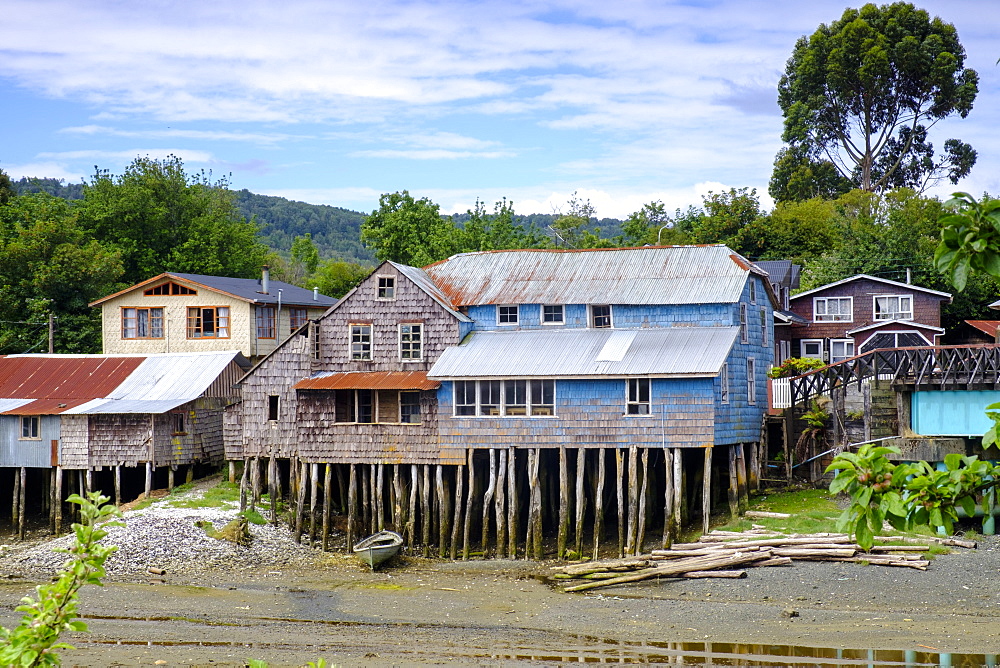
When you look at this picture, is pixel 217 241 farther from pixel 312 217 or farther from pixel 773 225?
pixel 312 217

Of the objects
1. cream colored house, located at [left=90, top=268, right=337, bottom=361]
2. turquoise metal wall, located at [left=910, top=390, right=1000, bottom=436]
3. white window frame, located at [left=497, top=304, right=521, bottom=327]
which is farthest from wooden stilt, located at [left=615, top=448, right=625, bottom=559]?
cream colored house, located at [left=90, top=268, right=337, bottom=361]

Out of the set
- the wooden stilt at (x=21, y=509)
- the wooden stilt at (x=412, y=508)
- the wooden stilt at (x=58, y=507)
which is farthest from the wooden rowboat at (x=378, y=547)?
the wooden stilt at (x=21, y=509)

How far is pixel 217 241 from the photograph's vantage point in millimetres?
64062

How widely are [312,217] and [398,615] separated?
120m

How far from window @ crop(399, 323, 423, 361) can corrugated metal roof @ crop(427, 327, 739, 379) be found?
103 cm

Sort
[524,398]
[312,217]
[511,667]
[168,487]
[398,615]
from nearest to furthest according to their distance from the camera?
[511,667], [398,615], [524,398], [168,487], [312,217]

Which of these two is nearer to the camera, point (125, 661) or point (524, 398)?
point (125, 661)

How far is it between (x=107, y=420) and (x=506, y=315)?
14.3 m

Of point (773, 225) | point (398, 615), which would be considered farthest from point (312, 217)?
point (398, 615)

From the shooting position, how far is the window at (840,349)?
157 ft

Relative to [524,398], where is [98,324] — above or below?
above

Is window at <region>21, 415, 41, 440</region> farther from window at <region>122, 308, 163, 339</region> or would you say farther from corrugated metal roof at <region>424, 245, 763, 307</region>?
corrugated metal roof at <region>424, 245, 763, 307</region>

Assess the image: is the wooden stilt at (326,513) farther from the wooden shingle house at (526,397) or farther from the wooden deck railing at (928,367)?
the wooden deck railing at (928,367)

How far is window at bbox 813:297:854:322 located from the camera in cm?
4822
